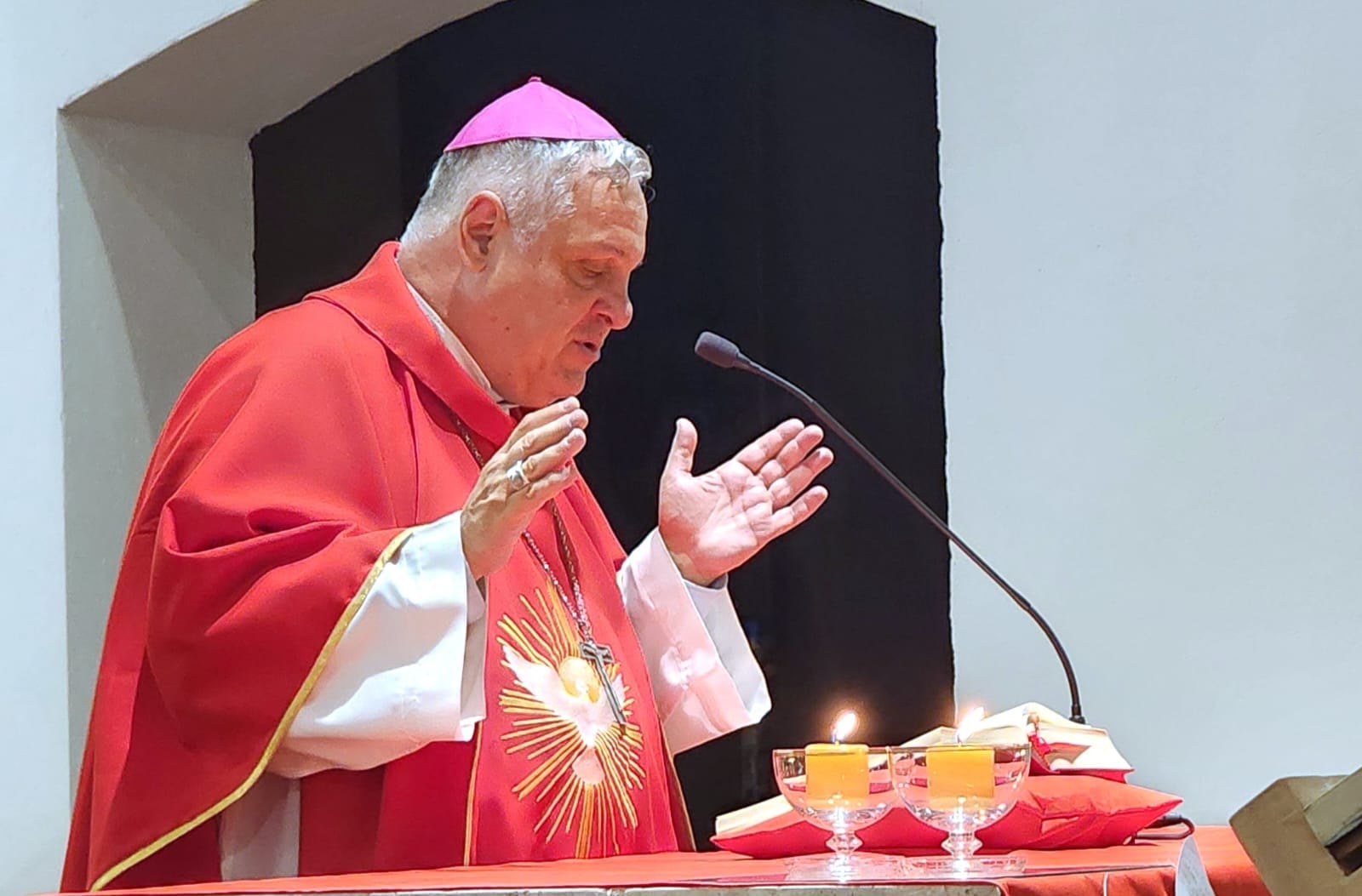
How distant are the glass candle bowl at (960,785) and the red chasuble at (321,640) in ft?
2.34

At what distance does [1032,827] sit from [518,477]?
714 millimetres

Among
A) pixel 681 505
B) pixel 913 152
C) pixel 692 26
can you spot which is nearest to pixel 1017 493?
pixel 681 505

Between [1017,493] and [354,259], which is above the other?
[354,259]

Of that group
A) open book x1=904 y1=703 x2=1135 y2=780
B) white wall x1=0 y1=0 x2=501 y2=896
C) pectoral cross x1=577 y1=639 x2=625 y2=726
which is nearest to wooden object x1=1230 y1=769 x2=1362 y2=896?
open book x1=904 y1=703 x2=1135 y2=780

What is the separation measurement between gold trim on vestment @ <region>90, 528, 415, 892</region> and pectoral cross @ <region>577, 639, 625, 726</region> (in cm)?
52

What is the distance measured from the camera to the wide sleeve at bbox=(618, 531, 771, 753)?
3.01 meters

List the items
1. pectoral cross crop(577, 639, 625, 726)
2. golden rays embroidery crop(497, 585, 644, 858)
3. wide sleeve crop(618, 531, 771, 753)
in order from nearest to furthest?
1. golden rays embroidery crop(497, 585, 644, 858)
2. pectoral cross crop(577, 639, 625, 726)
3. wide sleeve crop(618, 531, 771, 753)

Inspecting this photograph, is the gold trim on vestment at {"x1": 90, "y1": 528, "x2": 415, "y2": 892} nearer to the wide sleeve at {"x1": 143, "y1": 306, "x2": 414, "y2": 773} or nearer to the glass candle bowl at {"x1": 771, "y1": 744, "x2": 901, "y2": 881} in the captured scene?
the wide sleeve at {"x1": 143, "y1": 306, "x2": 414, "y2": 773}

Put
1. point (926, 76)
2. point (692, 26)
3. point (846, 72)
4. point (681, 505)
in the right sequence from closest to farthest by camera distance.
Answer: point (681, 505), point (926, 76), point (846, 72), point (692, 26)

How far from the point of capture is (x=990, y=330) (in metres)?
3.49

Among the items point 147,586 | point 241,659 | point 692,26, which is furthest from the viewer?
point 692,26

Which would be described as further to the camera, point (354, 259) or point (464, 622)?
point (354, 259)

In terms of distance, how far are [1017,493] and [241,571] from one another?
1.60 m

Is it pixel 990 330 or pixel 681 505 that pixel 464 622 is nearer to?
pixel 681 505
